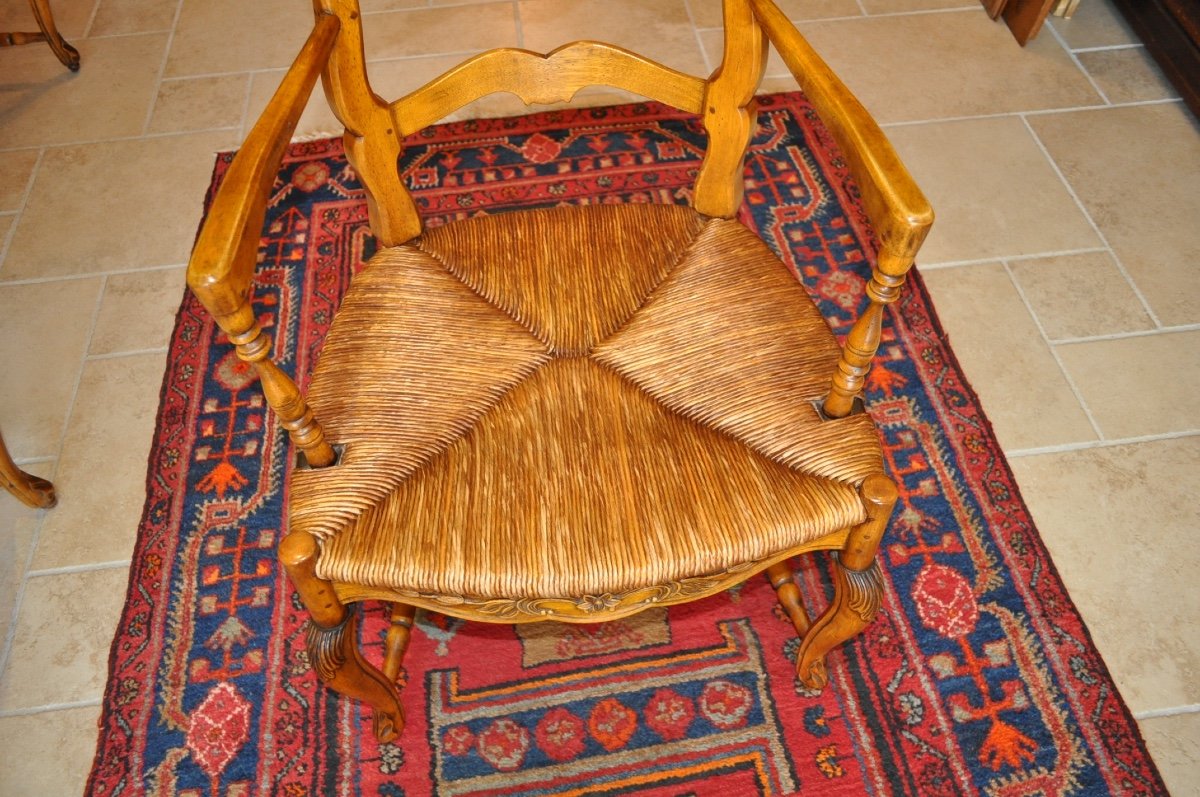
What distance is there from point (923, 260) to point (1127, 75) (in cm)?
92

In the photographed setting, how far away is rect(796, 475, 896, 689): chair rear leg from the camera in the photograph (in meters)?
0.98

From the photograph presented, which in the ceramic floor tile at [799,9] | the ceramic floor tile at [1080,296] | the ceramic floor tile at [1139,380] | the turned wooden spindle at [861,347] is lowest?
the ceramic floor tile at [1139,380]

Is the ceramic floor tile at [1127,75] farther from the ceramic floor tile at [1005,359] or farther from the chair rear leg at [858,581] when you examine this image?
the chair rear leg at [858,581]

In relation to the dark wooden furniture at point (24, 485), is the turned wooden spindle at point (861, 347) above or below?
above

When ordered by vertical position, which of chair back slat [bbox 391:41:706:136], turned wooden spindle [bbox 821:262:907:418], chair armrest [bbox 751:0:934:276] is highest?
chair armrest [bbox 751:0:934:276]

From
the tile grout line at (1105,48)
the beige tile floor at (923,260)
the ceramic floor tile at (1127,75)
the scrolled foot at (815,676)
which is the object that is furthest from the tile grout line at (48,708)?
the tile grout line at (1105,48)

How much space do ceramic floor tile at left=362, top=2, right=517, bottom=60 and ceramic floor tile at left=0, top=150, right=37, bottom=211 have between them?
0.85 metres

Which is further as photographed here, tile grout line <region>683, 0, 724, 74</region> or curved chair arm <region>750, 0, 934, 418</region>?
tile grout line <region>683, 0, 724, 74</region>

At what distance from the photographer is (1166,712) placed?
1361 mm

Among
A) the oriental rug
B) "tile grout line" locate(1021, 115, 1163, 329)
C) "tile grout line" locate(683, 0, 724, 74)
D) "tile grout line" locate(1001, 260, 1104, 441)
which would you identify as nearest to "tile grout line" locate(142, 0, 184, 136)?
the oriental rug

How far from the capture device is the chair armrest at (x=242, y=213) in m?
0.80

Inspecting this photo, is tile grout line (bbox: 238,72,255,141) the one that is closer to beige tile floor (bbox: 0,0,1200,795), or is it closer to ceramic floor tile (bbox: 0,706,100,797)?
beige tile floor (bbox: 0,0,1200,795)

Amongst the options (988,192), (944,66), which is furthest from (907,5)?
(988,192)

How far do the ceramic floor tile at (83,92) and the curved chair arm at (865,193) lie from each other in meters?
1.83
